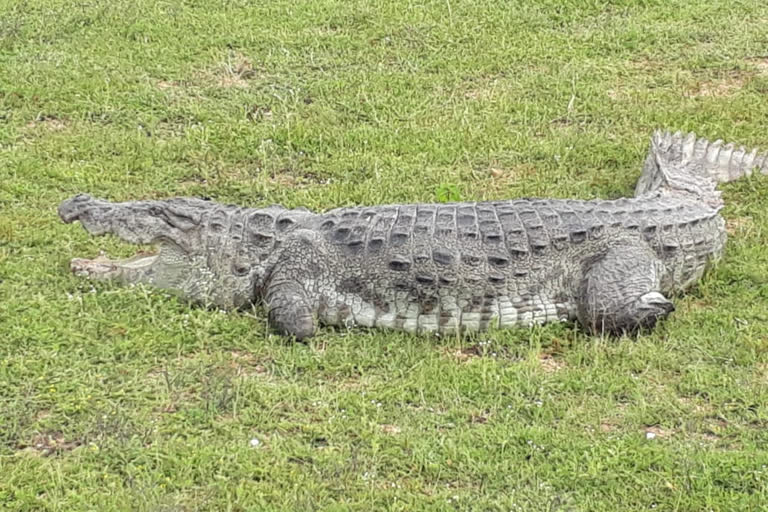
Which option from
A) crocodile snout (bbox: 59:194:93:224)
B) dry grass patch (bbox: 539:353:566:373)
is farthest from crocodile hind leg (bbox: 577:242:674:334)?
crocodile snout (bbox: 59:194:93:224)

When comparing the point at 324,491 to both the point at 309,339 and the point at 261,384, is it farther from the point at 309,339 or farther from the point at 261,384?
the point at 309,339

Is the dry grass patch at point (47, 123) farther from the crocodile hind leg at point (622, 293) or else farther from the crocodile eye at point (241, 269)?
the crocodile hind leg at point (622, 293)

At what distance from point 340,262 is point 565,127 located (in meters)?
3.34

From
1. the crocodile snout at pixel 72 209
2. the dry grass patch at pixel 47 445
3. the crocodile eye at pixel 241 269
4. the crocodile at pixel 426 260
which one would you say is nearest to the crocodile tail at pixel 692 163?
the crocodile at pixel 426 260

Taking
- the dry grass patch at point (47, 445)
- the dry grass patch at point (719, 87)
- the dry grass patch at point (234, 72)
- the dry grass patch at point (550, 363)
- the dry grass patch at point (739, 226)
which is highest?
the dry grass patch at point (719, 87)

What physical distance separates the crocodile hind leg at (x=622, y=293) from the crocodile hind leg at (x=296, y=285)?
1.49m

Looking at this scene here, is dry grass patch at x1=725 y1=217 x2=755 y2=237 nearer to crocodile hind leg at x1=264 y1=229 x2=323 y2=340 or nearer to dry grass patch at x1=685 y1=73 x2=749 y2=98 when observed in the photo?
dry grass patch at x1=685 y1=73 x2=749 y2=98

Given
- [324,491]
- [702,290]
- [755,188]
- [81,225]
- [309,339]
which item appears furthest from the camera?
[755,188]

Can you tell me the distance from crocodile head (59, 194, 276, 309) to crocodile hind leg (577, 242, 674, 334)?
72.6 inches

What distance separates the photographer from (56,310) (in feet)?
18.9

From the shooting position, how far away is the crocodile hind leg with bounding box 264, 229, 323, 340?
226 inches

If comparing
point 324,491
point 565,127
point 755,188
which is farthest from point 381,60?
point 324,491

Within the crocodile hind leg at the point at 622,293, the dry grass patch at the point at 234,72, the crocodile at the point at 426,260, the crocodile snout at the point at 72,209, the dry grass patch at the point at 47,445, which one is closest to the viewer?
the dry grass patch at the point at 47,445

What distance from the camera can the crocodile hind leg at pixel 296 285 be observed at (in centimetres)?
574
